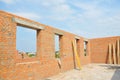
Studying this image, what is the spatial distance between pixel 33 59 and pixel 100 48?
10.4 m

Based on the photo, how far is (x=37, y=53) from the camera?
24.6 feet

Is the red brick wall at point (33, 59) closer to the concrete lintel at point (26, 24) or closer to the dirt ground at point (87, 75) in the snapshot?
the concrete lintel at point (26, 24)

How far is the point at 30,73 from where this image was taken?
6570 millimetres

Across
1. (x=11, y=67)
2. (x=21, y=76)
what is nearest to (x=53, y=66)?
(x=21, y=76)

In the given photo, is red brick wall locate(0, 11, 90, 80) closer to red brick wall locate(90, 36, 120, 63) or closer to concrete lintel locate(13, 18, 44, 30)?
concrete lintel locate(13, 18, 44, 30)

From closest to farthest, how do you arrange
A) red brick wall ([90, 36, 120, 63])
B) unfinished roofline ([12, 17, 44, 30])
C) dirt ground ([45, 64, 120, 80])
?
unfinished roofline ([12, 17, 44, 30]) → dirt ground ([45, 64, 120, 80]) → red brick wall ([90, 36, 120, 63])

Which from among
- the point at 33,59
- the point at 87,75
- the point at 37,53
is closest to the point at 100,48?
the point at 87,75

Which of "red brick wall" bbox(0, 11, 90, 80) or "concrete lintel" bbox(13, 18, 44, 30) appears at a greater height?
"concrete lintel" bbox(13, 18, 44, 30)

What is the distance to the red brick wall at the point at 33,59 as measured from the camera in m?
5.30

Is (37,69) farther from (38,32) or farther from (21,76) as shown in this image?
(38,32)

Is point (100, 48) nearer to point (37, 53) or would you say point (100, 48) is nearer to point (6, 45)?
point (37, 53)

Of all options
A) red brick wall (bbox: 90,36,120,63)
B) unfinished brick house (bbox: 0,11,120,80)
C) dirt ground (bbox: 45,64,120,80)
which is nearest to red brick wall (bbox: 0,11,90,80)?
unfinished brick house (bbox: 0,11,120,80)

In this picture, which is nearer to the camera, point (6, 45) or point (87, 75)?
point (6, 45)

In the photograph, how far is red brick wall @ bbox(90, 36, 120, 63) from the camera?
1626 cm
